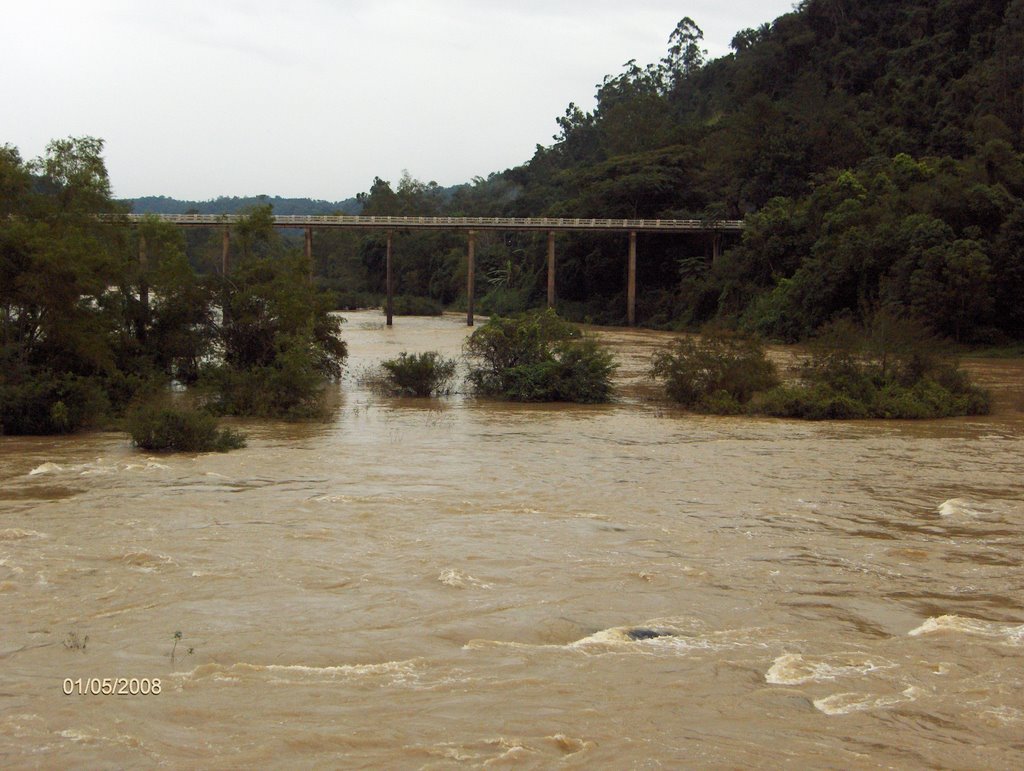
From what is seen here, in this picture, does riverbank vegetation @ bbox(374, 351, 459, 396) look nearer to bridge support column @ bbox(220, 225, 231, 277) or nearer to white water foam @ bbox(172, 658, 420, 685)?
white water foam @ bbox(172, 658, 420, 685)

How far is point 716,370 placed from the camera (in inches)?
987

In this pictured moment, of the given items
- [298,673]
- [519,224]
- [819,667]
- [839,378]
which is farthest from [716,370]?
[519,224]

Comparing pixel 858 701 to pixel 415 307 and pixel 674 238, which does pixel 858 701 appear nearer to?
pixel 674 238

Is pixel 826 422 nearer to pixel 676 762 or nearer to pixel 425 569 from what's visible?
pixel 425 569

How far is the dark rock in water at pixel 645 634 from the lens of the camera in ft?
27.6

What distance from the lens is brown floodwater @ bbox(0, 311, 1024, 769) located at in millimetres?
6508

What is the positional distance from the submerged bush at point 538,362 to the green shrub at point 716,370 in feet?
5.72

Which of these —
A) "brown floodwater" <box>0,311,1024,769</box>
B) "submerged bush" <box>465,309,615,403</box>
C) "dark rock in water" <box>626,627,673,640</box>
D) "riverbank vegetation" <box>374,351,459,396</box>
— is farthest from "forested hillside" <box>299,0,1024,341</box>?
"dark rock in water" <box>626,627,673,640</box>

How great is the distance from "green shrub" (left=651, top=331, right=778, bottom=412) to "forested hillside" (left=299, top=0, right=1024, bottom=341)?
782cm

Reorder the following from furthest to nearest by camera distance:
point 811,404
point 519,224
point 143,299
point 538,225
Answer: point 519,224
point 538,225
point 143,299
point 811,404

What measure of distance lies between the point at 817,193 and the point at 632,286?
1348 centimetres

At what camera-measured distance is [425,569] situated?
10.4 meters

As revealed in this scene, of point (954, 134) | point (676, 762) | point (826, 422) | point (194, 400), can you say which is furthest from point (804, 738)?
point (954, 134)

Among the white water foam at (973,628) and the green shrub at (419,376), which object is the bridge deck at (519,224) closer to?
the green shrub at (419,376)
